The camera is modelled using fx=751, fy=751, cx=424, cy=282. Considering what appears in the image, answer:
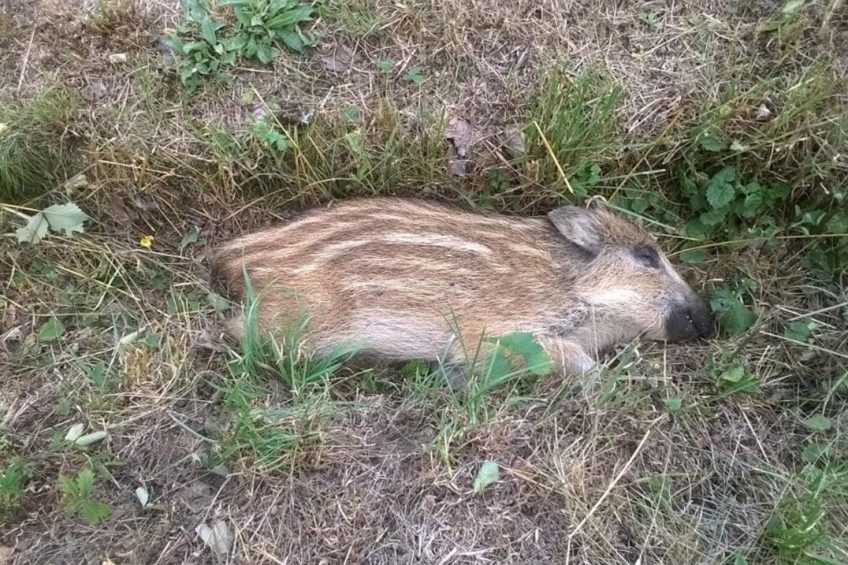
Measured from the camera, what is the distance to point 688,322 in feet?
10.4

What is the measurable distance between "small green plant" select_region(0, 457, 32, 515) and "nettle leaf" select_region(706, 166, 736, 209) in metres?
2.88

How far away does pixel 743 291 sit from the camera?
3.21 metres

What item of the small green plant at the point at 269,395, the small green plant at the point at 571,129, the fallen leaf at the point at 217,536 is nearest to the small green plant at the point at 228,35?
the small green plant at the point at 269,395

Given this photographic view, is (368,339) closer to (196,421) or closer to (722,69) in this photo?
(196,421)

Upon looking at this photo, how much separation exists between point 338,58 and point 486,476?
1.86 metres

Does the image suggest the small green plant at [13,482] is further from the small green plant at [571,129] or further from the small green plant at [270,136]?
the small green plant at [571,129]

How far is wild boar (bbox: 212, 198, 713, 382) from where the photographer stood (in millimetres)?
2965

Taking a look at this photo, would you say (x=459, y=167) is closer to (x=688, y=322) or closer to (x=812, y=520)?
(x=688, y=322)

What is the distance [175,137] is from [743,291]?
2501 millimetres

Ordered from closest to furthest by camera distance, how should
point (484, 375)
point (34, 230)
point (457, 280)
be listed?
point (484, 375) < point (457, 280) < point (34, 230)

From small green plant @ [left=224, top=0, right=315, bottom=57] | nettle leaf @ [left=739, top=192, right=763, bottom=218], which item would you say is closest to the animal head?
nettle leaf @ [left=739, top=192, right=763, bottom=218]

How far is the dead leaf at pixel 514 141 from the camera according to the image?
319 cm

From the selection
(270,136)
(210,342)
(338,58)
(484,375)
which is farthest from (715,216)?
(210,342)

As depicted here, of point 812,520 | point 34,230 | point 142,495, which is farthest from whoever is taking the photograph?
point 34,230
